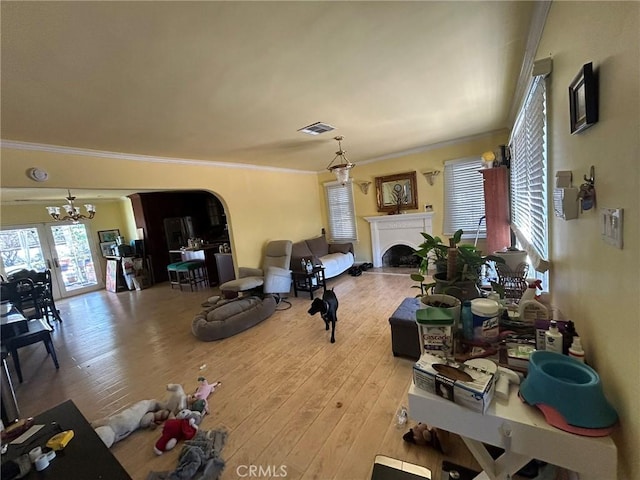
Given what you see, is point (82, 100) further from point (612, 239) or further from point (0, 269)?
point (0, 269)

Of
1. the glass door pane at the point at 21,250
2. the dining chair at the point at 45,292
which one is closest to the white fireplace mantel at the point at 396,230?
the dining chair at the point at 45,292

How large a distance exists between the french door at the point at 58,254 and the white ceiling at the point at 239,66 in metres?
5.66

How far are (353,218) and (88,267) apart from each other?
710 cm

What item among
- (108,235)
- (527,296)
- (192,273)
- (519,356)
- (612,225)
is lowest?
(192,273)

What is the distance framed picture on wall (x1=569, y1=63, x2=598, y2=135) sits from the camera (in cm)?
86

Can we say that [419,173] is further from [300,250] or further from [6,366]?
[6,366]

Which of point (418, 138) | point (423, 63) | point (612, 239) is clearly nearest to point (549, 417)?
point (612, 239)

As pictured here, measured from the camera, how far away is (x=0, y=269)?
18.8 feet

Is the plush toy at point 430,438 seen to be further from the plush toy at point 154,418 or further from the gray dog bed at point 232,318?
the gray dog bed at point 232,318

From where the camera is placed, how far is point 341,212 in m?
6.43

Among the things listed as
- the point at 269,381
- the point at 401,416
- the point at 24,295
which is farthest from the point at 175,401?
the point at 24,295

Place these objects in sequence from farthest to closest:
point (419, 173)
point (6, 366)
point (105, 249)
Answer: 1. point (105, 249)
2. point (419, 173)
3. point (6, 366)

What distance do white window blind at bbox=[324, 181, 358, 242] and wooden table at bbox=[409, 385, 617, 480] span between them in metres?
5.33

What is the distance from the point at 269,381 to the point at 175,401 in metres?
0.74
